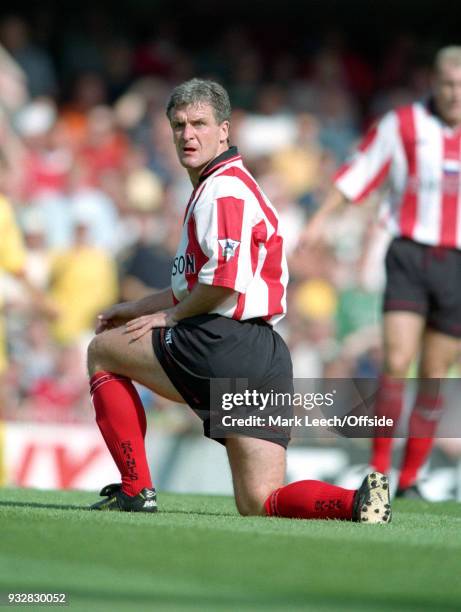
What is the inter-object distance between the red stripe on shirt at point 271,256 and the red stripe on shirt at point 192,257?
246 millimetres

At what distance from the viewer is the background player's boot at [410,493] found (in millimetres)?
7457

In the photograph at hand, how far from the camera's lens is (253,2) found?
17.8 m

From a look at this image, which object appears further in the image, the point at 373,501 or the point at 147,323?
the point at 147,323

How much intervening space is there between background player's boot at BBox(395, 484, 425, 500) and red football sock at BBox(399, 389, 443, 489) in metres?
0.04

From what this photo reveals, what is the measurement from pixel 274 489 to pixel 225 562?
46.0 inches

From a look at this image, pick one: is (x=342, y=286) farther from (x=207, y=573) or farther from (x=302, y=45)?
A: (x=207, y=573)

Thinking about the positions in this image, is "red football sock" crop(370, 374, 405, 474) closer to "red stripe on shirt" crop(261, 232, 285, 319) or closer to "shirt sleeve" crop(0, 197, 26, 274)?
"red stripe on shirt" crop(261, 232, 285, 319)

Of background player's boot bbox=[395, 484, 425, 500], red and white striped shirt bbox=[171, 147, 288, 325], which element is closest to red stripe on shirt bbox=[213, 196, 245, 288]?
red and white striped shirt bbox=[171, 147, 288, 325]

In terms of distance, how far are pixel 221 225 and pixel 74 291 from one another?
23.0 feet

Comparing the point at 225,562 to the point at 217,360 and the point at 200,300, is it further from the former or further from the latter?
the point at 200,300

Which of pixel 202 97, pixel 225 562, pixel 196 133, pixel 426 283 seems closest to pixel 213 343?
pixel 196 133

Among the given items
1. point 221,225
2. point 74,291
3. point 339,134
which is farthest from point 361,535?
point 339,134

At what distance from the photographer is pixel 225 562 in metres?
4.13

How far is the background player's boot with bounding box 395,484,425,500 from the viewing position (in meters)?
7.46
